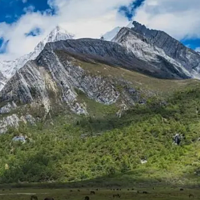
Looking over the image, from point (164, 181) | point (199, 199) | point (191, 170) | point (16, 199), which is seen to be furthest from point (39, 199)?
point (191, 170)

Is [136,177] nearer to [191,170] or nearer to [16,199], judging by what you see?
[191,170]

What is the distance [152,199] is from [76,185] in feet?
279

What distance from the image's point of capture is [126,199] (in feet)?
318

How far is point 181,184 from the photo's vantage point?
168 meters

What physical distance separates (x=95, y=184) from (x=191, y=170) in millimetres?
52444

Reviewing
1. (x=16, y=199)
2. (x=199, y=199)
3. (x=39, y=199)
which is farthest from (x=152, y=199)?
(x=16, y=199)

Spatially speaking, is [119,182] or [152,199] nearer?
[152,199]

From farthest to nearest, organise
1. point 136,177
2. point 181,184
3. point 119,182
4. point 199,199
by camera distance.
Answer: point 136,177, point 119,182, point 181,184, point 199,199

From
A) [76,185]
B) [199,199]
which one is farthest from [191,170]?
[199,199]

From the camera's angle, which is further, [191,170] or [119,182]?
[191,170]

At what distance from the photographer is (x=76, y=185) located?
176125 millimetres

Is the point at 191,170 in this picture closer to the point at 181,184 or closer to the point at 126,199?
the point at 181,184

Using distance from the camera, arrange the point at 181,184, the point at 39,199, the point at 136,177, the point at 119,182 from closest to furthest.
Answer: the point at 39,199
the point at 181,184
the point at 119,182
the point at 136,177

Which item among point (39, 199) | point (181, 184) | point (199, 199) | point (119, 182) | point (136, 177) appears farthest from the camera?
point (136, 177)
